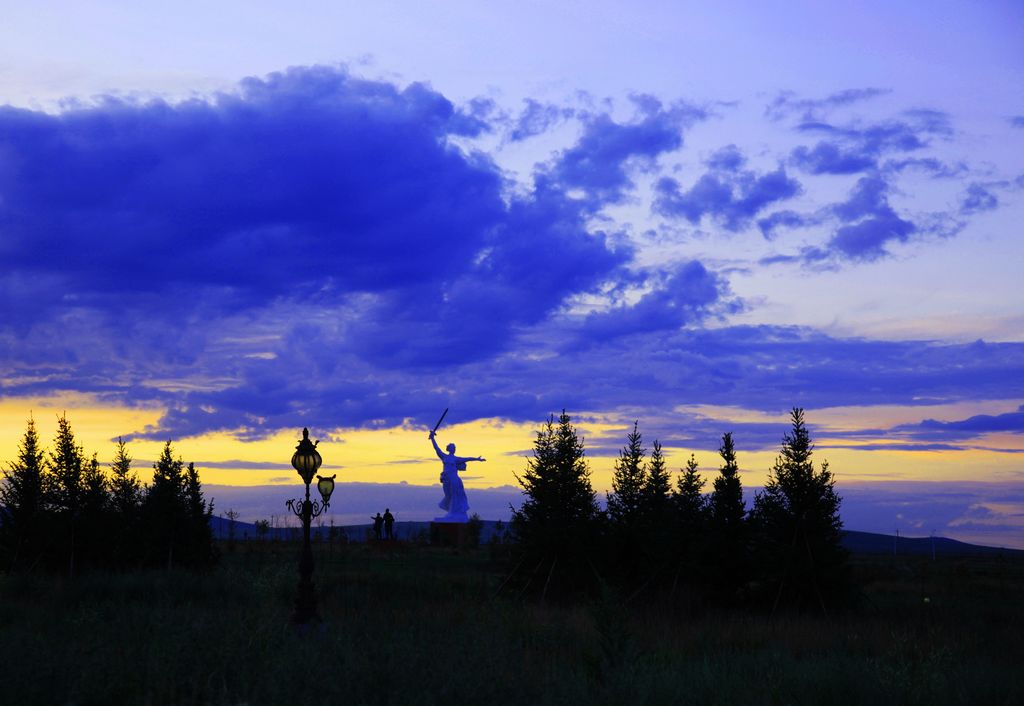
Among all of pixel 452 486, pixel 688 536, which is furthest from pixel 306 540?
pixel 452 486

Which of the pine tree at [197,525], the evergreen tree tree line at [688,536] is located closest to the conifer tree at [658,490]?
the evergreen tree tree line at [688,536]

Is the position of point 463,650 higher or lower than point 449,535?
lower

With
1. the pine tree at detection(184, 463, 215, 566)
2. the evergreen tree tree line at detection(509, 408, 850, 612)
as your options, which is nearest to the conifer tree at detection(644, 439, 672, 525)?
the evergreen tree tree line at detection(509, 408, 850, 612)

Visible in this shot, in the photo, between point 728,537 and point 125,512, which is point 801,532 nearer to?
point 728,537

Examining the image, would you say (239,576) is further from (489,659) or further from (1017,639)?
(1017,639)

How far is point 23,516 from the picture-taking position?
106 ft

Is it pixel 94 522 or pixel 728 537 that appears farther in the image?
pixel 94 522

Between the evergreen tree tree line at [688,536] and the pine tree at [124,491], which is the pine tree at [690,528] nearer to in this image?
the evergreen tree tree line at [688,536]

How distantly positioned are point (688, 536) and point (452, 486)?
28.7m

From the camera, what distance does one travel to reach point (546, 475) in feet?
92.3

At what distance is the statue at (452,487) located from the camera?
179 feet

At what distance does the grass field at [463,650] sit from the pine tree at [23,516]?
193 inches

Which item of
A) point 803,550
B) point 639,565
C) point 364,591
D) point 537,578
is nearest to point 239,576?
point 364,591

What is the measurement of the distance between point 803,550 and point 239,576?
48.0ft
